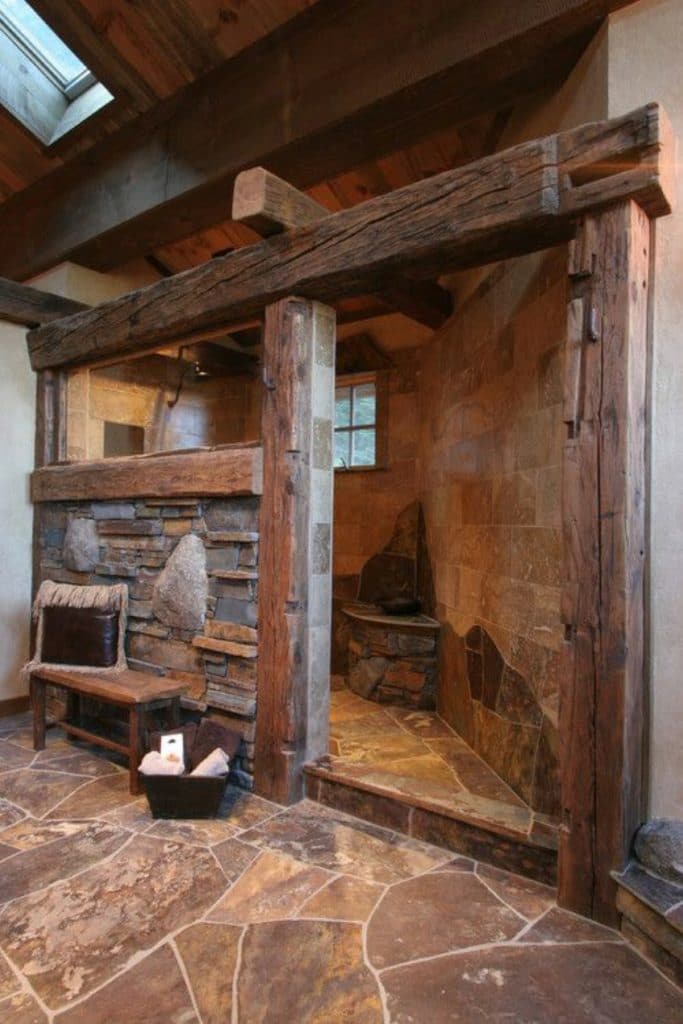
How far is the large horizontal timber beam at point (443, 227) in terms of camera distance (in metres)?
1.75

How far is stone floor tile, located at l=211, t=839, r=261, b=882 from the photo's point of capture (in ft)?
6.61

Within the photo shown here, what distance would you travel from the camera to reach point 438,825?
219 cm

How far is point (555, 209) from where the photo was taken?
6.12ft

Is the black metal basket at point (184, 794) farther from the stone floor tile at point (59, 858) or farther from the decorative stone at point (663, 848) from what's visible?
the decorative stone at point (663, 848)

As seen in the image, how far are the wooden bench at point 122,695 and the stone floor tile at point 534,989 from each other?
1.52 metres

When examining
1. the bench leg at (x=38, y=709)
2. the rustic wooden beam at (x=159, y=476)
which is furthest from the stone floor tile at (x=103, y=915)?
the rustic wooden beam at (x=159, y=476)

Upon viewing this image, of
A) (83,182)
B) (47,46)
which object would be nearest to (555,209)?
(83,182)

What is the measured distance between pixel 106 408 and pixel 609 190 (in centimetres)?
405

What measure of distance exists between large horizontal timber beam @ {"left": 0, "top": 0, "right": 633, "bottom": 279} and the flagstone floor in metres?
2.90

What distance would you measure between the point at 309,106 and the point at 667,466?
7.28 feet

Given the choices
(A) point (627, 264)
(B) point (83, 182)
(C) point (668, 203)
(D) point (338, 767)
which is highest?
(B) point (83, 182)

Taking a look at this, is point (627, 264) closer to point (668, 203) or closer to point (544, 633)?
point (668, 203)

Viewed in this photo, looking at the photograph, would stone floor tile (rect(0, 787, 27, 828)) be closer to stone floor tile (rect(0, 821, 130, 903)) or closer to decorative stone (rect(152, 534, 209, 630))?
stone floor tile (rect(0, 821, 130, 903))

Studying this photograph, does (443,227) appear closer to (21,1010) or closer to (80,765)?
(21,1010)
